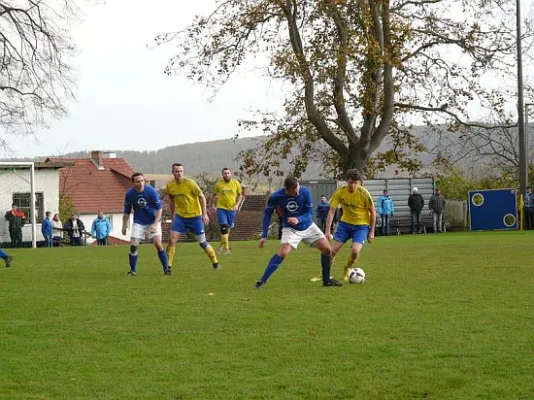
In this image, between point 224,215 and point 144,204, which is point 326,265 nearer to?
point 144,204

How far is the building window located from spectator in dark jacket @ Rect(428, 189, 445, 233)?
18305 mm

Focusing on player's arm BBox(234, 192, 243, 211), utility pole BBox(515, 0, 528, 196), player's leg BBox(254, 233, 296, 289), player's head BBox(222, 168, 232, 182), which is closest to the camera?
player's leg BBox(254, 233, 296, 289)

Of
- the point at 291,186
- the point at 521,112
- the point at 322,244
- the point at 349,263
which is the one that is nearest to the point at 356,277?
the point at 349,263

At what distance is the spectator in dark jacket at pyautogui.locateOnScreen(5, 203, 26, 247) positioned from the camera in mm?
41875

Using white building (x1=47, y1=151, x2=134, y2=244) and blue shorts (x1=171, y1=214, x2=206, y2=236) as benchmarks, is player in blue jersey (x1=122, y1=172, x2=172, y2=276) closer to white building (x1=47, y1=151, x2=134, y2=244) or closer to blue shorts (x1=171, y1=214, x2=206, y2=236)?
blue shorts (x1=171, y1=214, x2=206, y2=236)

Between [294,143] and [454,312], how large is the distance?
104 feet

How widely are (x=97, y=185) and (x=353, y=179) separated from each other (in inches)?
2833

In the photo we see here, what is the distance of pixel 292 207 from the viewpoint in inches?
595

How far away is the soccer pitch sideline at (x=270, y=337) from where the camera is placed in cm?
824

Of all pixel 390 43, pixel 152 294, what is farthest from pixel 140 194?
pixel 390 43

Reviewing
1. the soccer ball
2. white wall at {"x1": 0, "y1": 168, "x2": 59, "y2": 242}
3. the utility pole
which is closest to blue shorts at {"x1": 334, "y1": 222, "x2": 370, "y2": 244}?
the soccer ball

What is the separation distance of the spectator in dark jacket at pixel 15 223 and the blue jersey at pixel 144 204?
24.5 meters

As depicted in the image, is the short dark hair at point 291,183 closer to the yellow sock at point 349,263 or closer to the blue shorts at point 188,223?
the yellow sock at point 349,263

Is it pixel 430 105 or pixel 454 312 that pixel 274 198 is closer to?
pixel 454 312
